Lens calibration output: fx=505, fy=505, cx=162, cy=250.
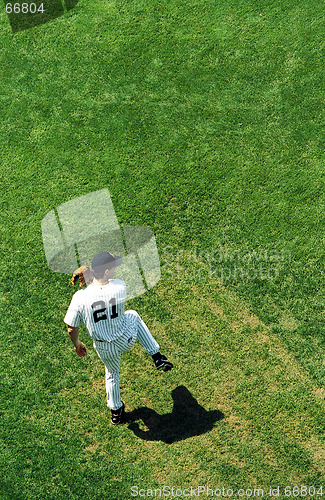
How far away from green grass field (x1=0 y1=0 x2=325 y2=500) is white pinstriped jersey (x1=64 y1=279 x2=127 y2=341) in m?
1.09

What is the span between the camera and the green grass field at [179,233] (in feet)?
18.0

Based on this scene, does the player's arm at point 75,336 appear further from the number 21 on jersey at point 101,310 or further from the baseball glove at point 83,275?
the baseball glove at point 83,275

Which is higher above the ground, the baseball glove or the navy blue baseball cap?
the navy blue baseball cap

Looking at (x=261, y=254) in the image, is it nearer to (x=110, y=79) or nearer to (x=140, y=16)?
(x=110, y=79)

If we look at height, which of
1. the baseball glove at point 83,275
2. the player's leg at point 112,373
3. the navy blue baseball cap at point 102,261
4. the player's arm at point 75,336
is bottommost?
the player's leg at point 112,373

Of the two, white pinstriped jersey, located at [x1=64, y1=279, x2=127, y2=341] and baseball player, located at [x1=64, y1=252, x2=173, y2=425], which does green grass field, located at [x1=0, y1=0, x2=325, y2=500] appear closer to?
baseball player, located at [x1=64, y1=252, x2=173, y2=425]

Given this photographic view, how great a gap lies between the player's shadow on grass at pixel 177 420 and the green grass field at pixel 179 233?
0.02 meters

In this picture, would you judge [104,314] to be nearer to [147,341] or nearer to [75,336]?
[75,336]

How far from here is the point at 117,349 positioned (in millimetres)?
5109

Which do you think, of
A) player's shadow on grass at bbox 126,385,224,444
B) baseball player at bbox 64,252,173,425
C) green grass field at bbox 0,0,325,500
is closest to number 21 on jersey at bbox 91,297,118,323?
baseball player at bbox 64,252,173,425

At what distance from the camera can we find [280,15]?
791 centimetres

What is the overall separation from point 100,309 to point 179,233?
6.77 feet

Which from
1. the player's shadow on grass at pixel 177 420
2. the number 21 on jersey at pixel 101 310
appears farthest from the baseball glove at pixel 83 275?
the player's shadow on grass at pixel 177 420

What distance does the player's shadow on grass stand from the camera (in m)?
5.56
